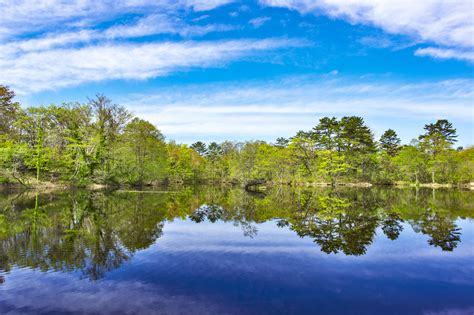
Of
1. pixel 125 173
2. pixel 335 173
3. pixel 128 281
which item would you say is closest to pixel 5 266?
pixel 128 281

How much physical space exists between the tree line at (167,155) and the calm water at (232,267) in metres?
27.5

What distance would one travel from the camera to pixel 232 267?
27.9 feet

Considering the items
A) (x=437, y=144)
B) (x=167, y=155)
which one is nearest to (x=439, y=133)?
(x=437, y=144)

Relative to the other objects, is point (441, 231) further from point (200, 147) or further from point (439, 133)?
point (200, 147)

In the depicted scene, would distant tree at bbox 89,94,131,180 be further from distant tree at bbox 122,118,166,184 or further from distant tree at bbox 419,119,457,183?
distant tree at bbox 419,119,457,183

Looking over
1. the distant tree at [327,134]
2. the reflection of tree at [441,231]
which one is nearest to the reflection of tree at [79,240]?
the reflection of tree at [441,231]

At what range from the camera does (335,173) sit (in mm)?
61031

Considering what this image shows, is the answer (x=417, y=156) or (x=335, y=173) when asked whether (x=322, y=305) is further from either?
(x=417, y=156)

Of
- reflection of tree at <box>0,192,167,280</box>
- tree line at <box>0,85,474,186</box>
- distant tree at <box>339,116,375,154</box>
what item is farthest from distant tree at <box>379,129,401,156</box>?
reflection of tree at <box>0,192,167,280</box>

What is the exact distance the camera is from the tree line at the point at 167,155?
129 feet

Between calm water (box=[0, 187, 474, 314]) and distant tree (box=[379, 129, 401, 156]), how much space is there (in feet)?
228

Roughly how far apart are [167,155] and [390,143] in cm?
5772

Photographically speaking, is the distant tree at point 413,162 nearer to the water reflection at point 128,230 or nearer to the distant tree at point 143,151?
the water reflection at point 128,230

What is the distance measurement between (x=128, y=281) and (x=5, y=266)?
3.57 meters
